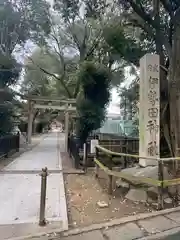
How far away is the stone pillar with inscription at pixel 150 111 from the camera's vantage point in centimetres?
604

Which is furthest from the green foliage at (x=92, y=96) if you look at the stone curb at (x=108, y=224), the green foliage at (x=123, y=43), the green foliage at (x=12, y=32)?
the stone curb at (x=108, y=224)

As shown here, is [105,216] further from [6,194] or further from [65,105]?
[65,105]

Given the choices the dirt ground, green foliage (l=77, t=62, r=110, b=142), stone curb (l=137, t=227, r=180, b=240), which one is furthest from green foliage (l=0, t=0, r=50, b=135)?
stone curb (l=137, t=227, r=180, b=240)

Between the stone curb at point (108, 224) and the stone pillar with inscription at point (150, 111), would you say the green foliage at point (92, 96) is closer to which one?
the stone pillar with inscription at point (150, 111)

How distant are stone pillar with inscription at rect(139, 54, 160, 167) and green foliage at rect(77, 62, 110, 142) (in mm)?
5319

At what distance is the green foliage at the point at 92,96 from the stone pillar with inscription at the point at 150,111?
17.4 feet

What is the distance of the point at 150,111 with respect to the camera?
241 inches

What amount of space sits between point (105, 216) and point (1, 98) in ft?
28.1

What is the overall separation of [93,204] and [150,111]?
2.87 metres

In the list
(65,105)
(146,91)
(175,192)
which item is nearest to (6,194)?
(175,192)

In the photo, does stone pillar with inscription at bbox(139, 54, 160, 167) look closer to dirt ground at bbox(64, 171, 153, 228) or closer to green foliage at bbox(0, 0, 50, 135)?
dirt ground at bbox(64, 171, 153, 228)

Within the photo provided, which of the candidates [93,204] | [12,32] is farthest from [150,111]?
[12,32]

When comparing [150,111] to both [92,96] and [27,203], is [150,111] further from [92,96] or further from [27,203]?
[92,96]

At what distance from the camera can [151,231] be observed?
3344 millimetres
